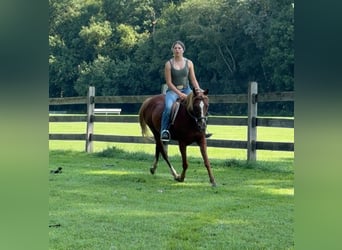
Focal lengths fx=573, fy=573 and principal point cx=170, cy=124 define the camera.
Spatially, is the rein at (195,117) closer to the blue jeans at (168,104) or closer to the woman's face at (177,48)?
the blue jeans at (168,104)

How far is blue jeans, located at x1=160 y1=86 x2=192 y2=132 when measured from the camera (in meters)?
6.43

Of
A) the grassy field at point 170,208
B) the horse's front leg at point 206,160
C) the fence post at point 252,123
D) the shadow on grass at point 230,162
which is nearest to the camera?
the grassy field at point 170,208

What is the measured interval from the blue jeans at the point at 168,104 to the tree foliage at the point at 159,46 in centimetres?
2912

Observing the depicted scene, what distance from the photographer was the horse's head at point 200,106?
19.3 feet

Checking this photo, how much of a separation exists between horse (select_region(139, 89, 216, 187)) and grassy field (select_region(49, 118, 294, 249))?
0.29m

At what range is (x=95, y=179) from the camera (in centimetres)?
637

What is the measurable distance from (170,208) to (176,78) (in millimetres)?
2195

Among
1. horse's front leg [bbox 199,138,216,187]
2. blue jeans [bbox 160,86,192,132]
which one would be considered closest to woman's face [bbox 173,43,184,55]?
blue jeans [bbox 160,86,192,132]

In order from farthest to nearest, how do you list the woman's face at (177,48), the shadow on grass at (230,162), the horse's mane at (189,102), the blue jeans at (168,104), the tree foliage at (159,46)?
the tree foliage at (159,46)
the shadow on grass at (230,162)
the blue jeans at (168,104)
the woman's face at (177,48)
the horse's mane at (189,102)

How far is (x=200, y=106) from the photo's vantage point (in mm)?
5879

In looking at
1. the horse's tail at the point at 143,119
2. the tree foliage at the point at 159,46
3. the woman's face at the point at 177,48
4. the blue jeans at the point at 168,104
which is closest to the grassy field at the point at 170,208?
the horse's tail at the point at 143,119

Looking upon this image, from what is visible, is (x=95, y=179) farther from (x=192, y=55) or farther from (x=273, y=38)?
(x=192, y=55)
